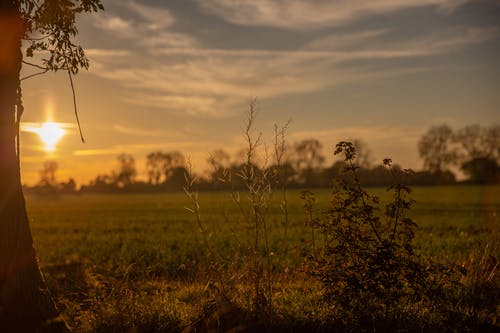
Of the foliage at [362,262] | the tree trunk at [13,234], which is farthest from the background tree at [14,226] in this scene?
the foliage at [362,262]

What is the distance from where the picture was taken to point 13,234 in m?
6.36

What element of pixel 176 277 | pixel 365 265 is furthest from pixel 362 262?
pixel 176 277

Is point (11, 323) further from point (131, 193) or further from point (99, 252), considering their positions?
point (131, 193)

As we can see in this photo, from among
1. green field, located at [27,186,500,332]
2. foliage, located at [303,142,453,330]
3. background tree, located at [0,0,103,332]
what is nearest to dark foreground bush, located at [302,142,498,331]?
foliage, located at [303,142,453,330]

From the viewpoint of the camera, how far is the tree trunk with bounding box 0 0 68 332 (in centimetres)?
627

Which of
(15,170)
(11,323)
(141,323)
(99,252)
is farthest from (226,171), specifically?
(99,252)

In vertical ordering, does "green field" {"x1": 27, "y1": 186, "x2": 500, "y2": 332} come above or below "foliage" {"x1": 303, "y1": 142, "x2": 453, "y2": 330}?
below

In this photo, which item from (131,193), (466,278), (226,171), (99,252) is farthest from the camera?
(131,193)

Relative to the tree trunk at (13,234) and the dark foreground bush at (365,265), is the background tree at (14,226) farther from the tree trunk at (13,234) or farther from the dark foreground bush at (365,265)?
the dark foreground bush at (365,265)

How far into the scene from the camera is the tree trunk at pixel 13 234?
627 cm

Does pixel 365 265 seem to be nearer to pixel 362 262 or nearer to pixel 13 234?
pixel 362 262

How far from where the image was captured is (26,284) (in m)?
6.39

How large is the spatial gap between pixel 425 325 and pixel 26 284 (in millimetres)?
5651

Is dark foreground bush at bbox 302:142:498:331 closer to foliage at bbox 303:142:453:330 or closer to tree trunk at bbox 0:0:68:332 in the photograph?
foliage at bbox 303:142:453:330
